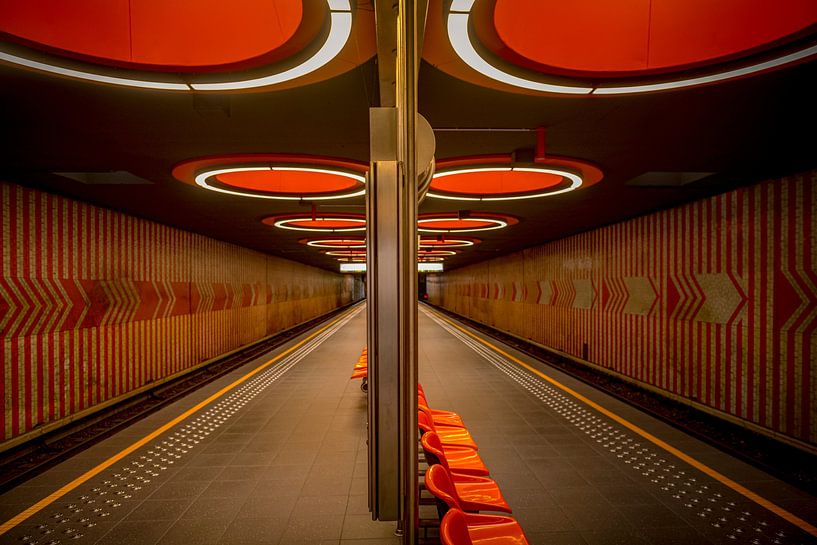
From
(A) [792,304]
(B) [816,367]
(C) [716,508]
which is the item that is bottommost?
(C) [716,508]

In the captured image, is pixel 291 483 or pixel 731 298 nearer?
pixel 291 483

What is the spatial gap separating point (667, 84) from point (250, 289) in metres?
13.6

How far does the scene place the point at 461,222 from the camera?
31.0 feet

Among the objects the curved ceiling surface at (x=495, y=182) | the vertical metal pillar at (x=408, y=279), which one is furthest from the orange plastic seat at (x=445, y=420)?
the vertical metal pillar at (x=408, y=279)

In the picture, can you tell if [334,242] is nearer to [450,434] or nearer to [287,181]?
[287,181]

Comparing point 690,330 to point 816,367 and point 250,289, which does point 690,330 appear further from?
point 250,289

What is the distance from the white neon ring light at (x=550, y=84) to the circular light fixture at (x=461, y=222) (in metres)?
5.24

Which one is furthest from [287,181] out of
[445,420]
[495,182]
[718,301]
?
[718,301]

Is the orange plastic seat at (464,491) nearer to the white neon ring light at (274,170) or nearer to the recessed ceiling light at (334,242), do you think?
the white neon ring light at (274,170)

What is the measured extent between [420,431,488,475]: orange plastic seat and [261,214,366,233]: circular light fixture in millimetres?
5129

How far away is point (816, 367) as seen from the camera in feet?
15.7

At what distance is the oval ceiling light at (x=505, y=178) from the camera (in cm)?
454

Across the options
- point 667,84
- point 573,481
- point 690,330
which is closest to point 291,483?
point 573,481

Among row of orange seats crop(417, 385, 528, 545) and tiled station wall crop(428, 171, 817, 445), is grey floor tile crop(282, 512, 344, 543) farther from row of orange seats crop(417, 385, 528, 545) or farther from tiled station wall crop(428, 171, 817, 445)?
tiled station wall crop(428, 171, 817, 445)
